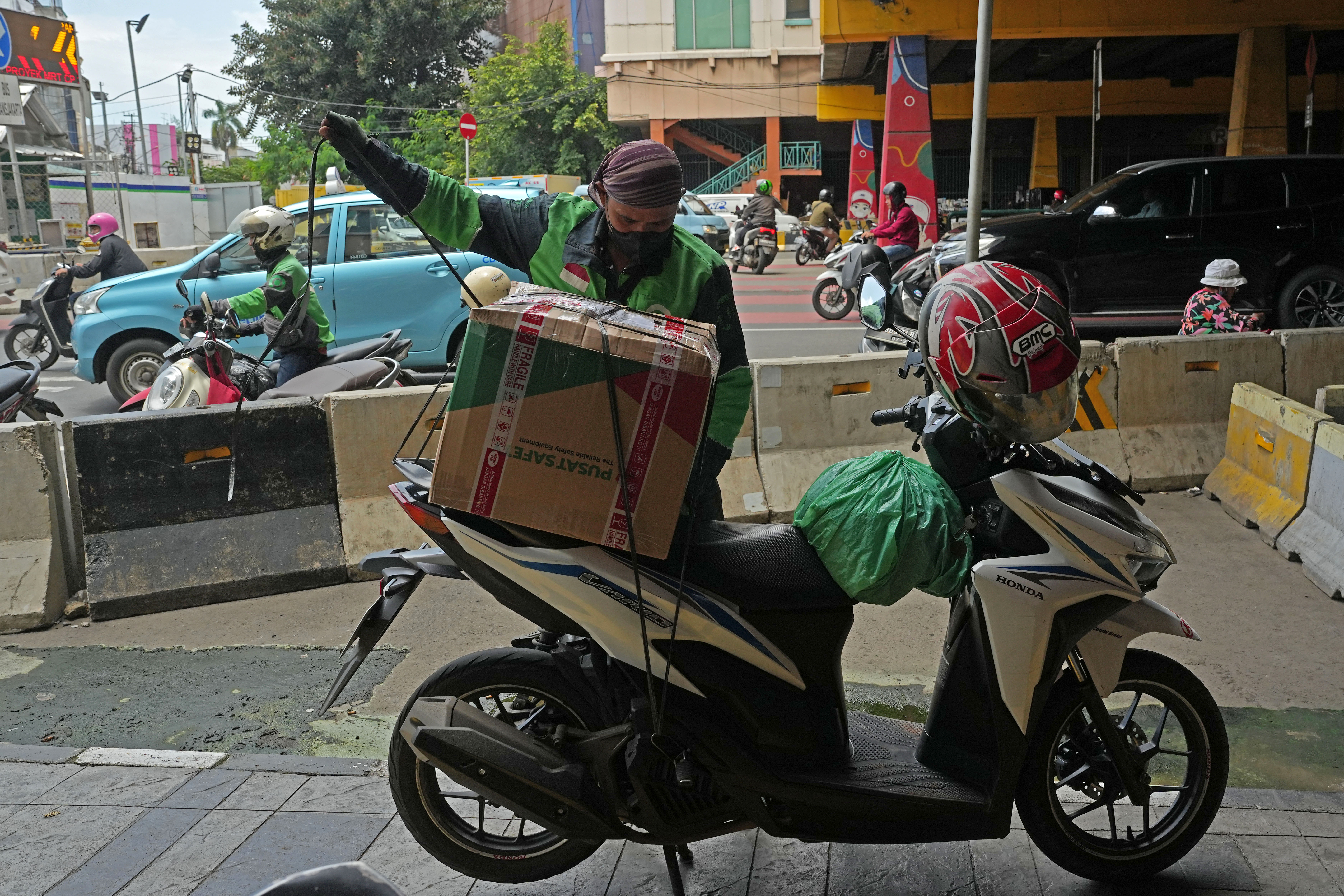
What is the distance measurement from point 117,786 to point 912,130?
1804 cm

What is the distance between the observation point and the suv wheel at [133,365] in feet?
33.7

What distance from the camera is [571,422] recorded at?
8.31 feet

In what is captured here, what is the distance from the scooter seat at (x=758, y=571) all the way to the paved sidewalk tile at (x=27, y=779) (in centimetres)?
226

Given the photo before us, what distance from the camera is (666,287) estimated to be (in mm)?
3252

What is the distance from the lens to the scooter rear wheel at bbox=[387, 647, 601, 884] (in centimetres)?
282

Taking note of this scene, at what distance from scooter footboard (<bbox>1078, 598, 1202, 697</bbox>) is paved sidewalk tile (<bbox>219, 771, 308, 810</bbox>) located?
2.38 meters

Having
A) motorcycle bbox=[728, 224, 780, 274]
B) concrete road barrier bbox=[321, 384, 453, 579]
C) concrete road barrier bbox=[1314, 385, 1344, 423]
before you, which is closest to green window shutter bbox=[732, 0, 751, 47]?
motorcycle bbox=[728, 224, 780, 274]

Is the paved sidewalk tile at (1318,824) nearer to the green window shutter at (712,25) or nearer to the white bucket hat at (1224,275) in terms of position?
the white bucket hat at (1224,275)

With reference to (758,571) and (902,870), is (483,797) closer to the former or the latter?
(758,571)

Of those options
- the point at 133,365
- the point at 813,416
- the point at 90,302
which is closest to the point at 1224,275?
the point at 813,416

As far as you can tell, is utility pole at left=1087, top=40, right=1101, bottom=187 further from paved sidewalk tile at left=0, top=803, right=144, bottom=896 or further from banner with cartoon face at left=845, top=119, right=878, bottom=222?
paved sidewalk tile at left=0, top=803, right=144, bottom=896

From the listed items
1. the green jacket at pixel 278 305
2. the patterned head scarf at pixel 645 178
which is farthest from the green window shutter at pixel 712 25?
A: the patterned head scarf at pixel 645 178

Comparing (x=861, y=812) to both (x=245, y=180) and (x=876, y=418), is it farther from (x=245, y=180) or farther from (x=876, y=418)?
(x=245, y=180)

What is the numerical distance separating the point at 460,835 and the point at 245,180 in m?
57.8
